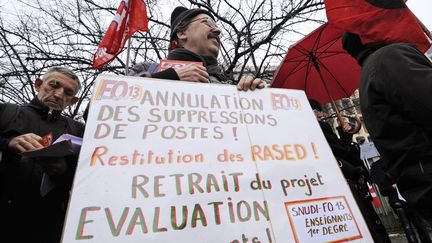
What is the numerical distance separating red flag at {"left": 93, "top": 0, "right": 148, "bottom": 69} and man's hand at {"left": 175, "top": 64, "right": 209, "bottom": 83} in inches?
96.3

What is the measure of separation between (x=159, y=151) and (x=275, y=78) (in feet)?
8.87

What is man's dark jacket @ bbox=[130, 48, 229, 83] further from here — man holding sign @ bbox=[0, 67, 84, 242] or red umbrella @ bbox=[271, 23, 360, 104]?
red umbrella @ bbox=[271, 23, 360, 104]

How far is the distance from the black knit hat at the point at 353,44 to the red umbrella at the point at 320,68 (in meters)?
1.61

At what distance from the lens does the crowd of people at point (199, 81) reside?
122 cm

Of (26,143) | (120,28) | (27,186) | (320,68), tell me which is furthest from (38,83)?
(320,68)

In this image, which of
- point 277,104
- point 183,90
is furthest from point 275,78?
point 183,90

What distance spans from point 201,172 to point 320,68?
10.1ft

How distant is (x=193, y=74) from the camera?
1.55 meters

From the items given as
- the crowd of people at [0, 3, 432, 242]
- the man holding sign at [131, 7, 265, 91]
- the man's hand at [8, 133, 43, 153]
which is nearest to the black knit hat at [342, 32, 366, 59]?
the crowd of people at [0, 3, 432, 242]

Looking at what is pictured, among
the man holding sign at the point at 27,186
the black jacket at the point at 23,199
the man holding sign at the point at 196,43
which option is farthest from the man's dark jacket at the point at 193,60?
the black jacket at the point at 23,199

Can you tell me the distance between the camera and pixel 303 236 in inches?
40.9

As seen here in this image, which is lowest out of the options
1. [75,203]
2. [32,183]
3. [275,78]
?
[75,203]

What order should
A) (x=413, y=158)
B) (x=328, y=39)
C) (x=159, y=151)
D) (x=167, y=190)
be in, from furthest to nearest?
(x=328, y=39), (x=413, y=158), (x=159, y=151), (x=167, y=190)

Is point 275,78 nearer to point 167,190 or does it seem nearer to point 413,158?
point 413,158
